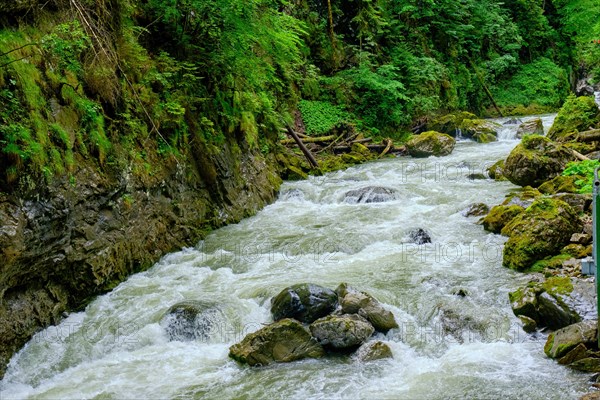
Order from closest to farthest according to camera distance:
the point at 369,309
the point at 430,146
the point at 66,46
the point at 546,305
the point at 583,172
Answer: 1. the point at 546,305
2. the point at 369,309
3. the point at 66,46
4. the point at 583,172
5. the point at 430,146

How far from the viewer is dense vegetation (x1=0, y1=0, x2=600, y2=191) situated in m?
7.04

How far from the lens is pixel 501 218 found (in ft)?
33.2

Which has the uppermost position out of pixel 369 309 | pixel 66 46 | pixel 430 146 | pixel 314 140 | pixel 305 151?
pixel 66 46

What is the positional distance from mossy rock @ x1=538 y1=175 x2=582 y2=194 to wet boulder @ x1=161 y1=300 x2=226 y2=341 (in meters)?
7.96

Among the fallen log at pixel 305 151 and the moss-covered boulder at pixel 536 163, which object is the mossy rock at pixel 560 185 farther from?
the fallen log at pixel 305 151

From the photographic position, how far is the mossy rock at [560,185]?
428 inches

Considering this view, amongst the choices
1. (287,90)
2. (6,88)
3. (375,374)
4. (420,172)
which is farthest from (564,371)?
(287,90)

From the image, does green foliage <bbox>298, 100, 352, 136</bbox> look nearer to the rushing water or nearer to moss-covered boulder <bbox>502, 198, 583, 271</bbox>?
the rushing water

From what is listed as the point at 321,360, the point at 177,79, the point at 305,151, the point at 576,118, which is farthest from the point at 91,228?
the point at 576,118

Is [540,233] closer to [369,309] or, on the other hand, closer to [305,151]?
[369,309]

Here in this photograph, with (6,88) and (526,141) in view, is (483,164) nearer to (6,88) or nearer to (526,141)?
(526,141)

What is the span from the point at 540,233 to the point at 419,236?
2.34 m

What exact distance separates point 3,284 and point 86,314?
149 centimetres

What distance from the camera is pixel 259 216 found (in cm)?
1239
